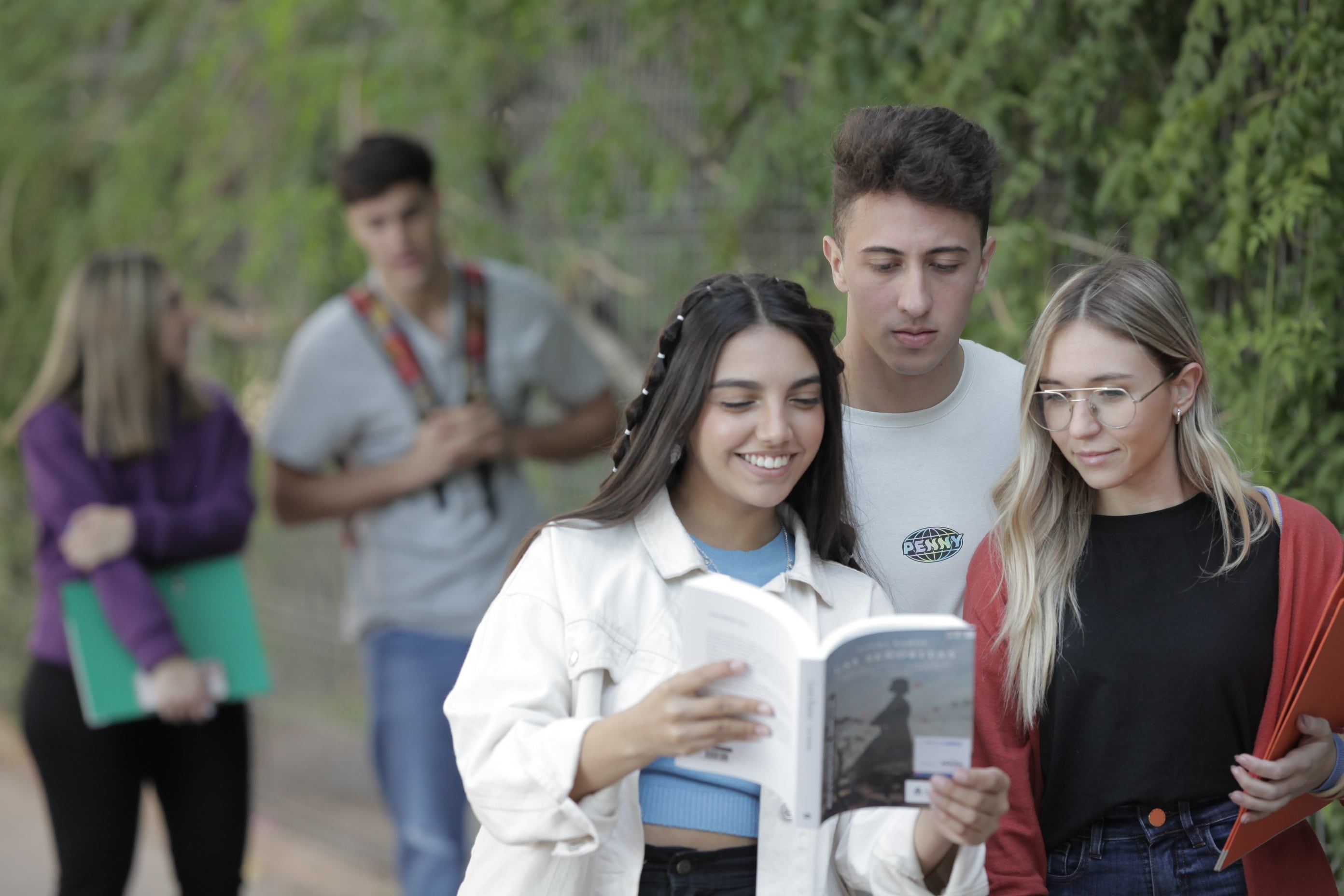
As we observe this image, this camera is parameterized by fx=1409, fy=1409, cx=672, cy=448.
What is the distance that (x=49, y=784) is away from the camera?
Answer: 3.66 m

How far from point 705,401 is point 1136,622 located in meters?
0.74

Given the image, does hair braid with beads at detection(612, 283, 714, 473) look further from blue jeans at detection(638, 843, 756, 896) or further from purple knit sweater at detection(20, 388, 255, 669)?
purple knit sweater at detection(20, 388, 255, 669)

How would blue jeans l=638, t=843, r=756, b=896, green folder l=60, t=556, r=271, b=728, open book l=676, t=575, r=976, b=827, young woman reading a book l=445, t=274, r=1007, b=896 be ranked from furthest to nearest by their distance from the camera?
green folder l=60, t=556, r=271, b=728
blue jeans l=638, t=843, r=756, b=896
young woman reading a book l=445, t=274, r=1007, b=896
open book l=676, t=575, r=976, b=827

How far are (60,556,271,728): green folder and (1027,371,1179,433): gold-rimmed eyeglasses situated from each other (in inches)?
95.6

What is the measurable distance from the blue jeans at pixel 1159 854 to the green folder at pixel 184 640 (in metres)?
2.42

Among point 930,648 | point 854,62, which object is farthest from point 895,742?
point 854,62

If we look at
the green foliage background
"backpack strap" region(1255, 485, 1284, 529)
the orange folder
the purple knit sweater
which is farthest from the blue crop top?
the purple knit sweater

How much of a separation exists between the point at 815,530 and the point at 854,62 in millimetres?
1694

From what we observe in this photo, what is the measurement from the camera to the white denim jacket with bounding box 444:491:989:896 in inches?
75.9

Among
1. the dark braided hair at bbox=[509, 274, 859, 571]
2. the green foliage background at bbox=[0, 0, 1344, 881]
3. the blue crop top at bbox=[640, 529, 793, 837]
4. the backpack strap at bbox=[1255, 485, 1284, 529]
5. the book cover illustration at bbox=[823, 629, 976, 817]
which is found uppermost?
the green foliage background at bbox=[0, 0, 1344, 881]

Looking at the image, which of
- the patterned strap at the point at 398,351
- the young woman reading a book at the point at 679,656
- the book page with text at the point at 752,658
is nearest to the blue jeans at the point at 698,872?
the young woman reading a book at the point at 679,656

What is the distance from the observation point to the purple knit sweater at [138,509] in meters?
3.63

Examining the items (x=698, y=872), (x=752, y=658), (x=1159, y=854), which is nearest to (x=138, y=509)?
(x=698, y=872)

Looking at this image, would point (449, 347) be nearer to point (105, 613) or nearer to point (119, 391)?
point (119, 391)
